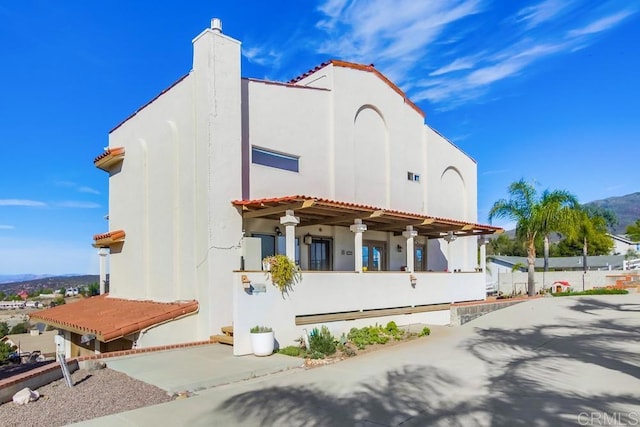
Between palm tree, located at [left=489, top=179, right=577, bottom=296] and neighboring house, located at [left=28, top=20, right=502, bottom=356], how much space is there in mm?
6604

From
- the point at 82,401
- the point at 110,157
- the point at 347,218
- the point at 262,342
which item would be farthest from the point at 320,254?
the point at 82,401

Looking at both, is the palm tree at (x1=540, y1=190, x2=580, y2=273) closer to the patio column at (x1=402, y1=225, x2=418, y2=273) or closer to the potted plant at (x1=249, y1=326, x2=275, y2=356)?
the patio column at (x1=402, y1=225, x2=418, y2=273)

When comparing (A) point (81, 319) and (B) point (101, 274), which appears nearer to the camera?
(A) point (81, 319)

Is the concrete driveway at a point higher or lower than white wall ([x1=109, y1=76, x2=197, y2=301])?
lower

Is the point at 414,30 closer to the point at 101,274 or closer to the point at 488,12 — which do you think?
the point at 488,12

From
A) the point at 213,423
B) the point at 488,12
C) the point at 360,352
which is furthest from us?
the point at 488,12

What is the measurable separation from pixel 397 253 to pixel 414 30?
28.6 feet

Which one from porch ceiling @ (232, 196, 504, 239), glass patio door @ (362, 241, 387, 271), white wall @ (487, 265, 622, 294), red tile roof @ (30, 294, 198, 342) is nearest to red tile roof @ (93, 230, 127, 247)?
red tile roof @ (30, 294, 198, 342)

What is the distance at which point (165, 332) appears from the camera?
11.5m

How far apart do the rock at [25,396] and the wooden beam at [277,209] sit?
20.8 feet

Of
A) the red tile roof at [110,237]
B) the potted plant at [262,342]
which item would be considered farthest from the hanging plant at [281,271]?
the red tile roof at [110,237]

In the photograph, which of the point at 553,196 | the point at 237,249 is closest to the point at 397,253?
the point at 237,249

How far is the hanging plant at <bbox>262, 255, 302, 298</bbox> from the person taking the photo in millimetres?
10344

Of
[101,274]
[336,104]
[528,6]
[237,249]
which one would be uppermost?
[528,6]
